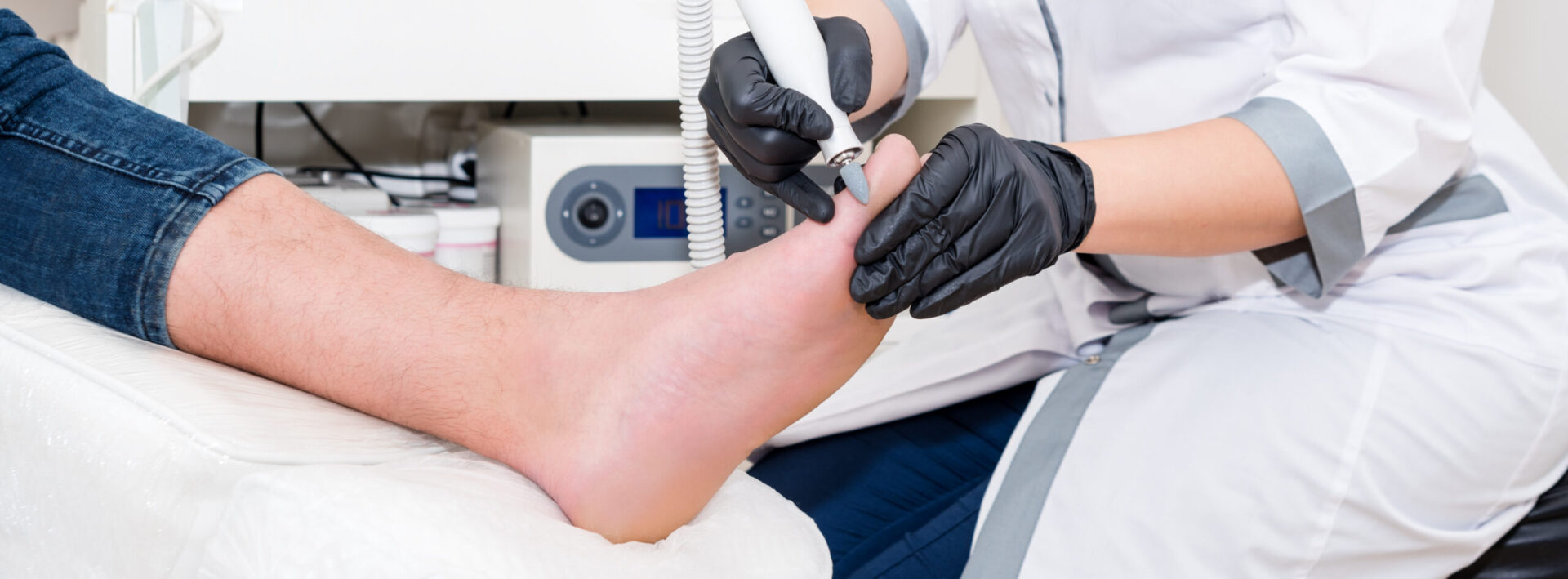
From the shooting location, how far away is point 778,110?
0.52 m

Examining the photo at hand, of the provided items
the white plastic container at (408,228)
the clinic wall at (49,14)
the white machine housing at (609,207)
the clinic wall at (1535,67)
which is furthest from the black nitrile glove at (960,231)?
the clinic wall at (49,14)

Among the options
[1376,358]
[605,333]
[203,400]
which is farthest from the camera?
[1376,358]

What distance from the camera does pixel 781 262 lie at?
504 mm

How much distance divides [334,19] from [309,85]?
66 mm

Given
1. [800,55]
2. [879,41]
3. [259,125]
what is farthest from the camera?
[259,125]

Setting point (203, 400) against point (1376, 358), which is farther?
point (1376, 358)

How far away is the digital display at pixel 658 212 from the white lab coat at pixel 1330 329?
0.41m

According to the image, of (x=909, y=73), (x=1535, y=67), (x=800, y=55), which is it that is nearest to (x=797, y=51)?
(x=800, y=55)

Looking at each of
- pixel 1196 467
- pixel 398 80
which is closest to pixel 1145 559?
pixel 1196 467

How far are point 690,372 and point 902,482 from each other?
41 cm

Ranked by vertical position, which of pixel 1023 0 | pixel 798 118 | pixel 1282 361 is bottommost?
pixel 1282 361

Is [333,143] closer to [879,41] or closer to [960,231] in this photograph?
[879,41]

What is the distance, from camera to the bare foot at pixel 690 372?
1.65 ft

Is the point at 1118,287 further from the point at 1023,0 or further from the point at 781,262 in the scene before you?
the point at 781,262
